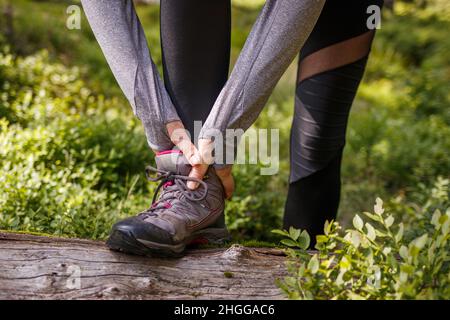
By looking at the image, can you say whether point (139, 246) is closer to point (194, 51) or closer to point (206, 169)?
point (206, 169)

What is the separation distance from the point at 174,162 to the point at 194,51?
1.11ft

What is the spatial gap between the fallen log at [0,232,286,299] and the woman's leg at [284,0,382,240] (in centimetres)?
48

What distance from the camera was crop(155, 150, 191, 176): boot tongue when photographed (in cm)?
168

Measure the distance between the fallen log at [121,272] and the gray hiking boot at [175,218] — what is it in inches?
2.2

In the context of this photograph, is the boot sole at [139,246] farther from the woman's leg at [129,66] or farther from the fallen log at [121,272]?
the woman's leg at [129,66]

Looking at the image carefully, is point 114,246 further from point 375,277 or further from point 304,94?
point 304,94

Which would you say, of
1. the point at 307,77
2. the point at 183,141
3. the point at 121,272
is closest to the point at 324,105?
the point at 307,77

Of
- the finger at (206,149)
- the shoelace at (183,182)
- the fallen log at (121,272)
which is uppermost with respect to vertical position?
the finger at (206,149)

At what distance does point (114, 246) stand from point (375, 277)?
2.33 ft

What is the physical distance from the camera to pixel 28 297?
138 centimetres

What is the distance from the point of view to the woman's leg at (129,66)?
1.63 metres

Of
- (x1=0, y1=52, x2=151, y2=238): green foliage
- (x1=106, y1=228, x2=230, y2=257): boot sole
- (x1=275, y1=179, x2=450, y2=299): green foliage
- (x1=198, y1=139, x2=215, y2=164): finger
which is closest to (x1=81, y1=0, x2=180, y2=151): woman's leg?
(x1=198, y1=139, x2=215, y2=164): finger

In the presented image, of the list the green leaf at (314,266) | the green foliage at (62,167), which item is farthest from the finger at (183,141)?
the green foliage at (62,167)

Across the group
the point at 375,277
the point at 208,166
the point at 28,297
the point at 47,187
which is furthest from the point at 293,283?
the point at 47,187
